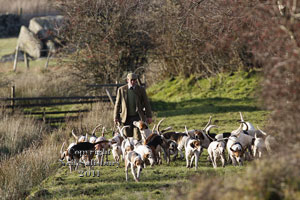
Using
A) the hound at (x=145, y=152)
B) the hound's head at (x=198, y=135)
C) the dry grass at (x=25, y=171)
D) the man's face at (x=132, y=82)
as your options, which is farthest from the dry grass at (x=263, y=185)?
the man's face at (x=132, y=82)

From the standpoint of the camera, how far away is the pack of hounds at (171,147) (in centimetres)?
876

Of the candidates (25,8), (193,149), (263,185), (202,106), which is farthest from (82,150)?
(25,8)

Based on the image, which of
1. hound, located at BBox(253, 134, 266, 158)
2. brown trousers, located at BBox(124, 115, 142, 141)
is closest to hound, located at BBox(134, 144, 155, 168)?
hound, located at BBox(253, 134, 266, 158)

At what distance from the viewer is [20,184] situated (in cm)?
936

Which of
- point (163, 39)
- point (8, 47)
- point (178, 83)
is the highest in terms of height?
point (8, 47)

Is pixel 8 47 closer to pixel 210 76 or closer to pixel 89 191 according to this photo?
pixel 210 76

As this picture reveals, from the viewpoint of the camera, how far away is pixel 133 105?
10789 millimetres

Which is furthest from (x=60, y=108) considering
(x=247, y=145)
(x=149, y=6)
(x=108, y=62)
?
(x=247, y=145)

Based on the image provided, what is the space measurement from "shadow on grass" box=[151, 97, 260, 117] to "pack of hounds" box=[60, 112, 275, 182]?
20.6 ft

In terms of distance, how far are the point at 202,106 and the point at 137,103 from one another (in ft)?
24.4

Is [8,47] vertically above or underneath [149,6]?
above

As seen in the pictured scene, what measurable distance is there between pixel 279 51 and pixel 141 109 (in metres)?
5.18

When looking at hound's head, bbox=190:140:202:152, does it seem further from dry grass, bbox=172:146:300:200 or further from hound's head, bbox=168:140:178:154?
dry grass, bbox=172:146:300:200

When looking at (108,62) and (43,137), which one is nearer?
(43,137)
